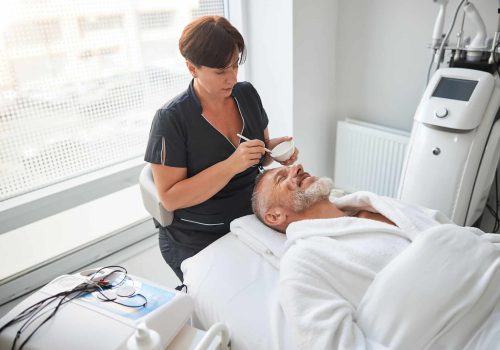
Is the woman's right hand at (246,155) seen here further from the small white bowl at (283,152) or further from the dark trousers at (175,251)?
the dark trousers at (175,251)

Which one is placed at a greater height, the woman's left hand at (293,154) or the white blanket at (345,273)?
the woman's left hand at (293,154)

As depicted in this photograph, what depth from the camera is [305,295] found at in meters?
1.02

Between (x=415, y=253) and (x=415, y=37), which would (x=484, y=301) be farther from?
(x=415, y=37)

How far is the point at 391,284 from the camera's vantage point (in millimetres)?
1003

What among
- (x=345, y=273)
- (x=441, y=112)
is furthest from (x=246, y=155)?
(x=441, y=112)

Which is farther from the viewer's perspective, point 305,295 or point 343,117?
point 343,117

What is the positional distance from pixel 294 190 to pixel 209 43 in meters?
0.53

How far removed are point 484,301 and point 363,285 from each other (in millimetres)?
285

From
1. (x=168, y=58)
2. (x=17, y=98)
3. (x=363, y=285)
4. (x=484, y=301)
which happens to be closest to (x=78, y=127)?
(x=17, y=98)

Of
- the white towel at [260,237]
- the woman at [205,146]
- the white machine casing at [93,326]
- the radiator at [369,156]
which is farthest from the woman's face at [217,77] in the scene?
the radiator at [369,156]

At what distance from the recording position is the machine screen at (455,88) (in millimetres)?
1669

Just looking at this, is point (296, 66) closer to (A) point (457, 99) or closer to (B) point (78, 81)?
(A) point (457, 99)

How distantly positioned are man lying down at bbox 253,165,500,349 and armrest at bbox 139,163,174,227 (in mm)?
444

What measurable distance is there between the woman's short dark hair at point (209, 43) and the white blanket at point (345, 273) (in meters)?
0.57
